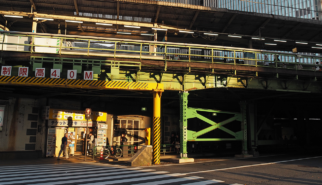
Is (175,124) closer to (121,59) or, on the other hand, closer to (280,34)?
(121,59)

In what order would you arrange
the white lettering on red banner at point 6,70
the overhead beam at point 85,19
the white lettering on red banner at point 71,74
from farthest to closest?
1. the overhead beam at point 85,19
2. the white lettering on red banner at point 71,74
3. the white lettering on red banner at point 6,70

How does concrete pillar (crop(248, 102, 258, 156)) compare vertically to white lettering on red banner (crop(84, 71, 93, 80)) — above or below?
below

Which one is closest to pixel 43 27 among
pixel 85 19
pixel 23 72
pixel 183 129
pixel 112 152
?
pixel 85 19

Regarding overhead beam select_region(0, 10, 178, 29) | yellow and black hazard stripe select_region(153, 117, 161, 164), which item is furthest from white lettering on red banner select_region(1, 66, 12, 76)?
yellow and black hazard stripe select_region(153, 117, 161, 164)

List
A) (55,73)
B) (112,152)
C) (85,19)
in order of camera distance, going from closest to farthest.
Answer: (55,73)
(112,152)
(85,19)

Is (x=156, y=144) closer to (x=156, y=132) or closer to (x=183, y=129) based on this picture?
(x=156, y=132)

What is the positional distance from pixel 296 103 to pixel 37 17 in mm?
31103

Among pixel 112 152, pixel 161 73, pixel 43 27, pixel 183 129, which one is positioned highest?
pixel 43 27

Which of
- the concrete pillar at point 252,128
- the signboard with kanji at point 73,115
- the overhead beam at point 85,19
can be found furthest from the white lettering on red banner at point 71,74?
the concrete pillar at point 252,128

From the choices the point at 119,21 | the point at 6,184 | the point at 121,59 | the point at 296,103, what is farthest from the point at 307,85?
the point at 6,184

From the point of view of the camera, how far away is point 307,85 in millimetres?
22672

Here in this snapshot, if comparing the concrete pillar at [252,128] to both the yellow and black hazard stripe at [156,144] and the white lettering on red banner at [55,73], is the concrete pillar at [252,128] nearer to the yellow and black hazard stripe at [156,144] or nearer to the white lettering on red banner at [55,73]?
the yellow and black hazard stripe at [156,144]

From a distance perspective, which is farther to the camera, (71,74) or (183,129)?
(183,129)

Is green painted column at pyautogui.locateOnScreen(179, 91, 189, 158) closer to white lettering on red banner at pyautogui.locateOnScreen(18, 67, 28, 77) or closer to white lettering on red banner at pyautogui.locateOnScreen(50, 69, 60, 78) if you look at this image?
white lettering on red banner at pyautogui.locateOnScreen(50, 69, 60, 78)
